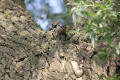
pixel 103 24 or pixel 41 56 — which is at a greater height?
pixel 103 24

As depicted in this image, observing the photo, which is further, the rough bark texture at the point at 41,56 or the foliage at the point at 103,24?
the rough bark texture at the point at 41,56

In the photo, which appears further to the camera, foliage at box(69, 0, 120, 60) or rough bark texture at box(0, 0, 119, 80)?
rough bark texture at box(0, 0, 119, 80)

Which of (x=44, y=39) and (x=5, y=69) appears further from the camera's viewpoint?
(x=44, y=39)

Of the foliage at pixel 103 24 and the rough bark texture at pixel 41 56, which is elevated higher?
the foliage at pixel 103 24

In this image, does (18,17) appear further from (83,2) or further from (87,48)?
(83,2)

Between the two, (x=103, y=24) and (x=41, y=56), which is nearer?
(x=103, y=24)

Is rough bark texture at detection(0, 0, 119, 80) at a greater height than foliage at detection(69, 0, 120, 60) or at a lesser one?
lesser

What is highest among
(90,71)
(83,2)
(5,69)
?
(83,2)

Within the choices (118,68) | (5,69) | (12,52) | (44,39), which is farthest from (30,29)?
(118,68)
